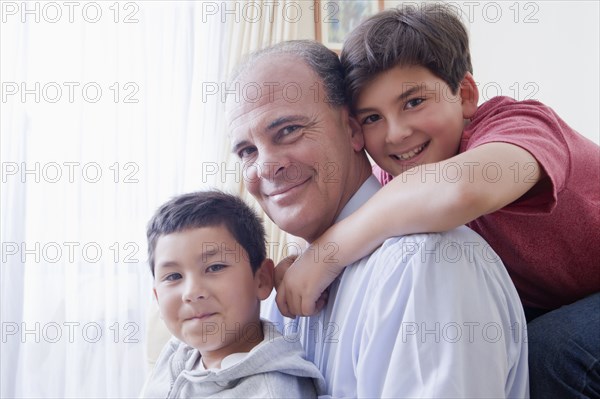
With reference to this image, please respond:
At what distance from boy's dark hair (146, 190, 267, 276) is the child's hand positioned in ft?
0.37

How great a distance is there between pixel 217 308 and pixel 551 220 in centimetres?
70

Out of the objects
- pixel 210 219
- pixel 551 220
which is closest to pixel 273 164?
pixel 210 219

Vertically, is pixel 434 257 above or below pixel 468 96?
below

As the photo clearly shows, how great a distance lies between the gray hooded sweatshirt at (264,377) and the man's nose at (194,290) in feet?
0.46

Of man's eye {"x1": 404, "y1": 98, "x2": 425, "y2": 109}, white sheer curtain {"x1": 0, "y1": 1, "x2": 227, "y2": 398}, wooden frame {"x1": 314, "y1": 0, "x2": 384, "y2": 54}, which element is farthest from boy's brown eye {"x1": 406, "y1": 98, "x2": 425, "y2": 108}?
wooden frame {"x1": 314, "y1": 0, "x2": 384, "y2": 54}

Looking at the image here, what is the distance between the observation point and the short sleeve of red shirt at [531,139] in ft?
3.67

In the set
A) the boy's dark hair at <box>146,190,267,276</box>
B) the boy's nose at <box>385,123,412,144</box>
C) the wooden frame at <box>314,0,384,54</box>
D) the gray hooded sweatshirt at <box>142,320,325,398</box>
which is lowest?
the gray hooded sweatshirt at <box>142,320,325,398</box>

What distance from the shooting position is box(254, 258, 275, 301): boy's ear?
1.32m

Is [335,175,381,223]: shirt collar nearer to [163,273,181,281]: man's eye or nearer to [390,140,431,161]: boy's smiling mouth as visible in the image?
[390,140,431,161]: boy's smiling mouth

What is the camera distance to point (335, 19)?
11.5 ft

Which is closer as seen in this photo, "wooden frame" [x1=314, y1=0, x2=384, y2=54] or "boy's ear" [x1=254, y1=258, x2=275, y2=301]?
"boy's ear" [x1=254, y1=258, x2=275, y2=301]

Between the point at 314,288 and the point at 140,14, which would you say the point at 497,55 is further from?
the point at 314,288

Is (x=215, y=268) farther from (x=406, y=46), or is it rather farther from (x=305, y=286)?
(x=406, y=46)

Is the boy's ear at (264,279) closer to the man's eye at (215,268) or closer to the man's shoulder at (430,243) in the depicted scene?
the man's eye at (215,268)
